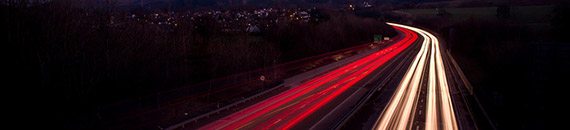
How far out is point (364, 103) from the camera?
16.8m

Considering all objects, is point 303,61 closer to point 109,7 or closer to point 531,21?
point 109,7

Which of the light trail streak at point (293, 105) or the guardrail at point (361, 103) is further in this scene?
the guardrail at point (361, 103)

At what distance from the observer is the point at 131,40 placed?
16406 millimetres

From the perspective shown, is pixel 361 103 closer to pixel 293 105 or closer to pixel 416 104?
pixel 416 104

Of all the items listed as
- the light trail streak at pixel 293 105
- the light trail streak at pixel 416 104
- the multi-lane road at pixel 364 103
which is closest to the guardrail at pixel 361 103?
the multi-lane road at pixel 364 103

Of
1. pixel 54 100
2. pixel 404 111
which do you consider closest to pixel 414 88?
pixel 404 111

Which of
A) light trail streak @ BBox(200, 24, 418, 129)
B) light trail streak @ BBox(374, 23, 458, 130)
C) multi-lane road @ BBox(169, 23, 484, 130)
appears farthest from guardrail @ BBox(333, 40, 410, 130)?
light trail streak @ BBox(200, 24, 418, 129)

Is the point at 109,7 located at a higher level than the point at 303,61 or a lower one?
higher

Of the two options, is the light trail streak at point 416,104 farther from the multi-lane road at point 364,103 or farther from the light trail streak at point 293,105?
the light trail streak at point 293,105

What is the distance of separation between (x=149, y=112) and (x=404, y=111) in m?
11.1

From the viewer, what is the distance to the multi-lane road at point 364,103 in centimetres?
1282

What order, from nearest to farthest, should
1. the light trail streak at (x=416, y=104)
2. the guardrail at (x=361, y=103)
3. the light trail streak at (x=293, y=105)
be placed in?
the light trail streak at (x=293, y=105) < the guardrail at (x=361, y=103) < the light trail streak at (x=416, y=104)

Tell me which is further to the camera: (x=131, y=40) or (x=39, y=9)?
(x=131, y=40)

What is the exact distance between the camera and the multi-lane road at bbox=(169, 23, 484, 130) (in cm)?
1282
